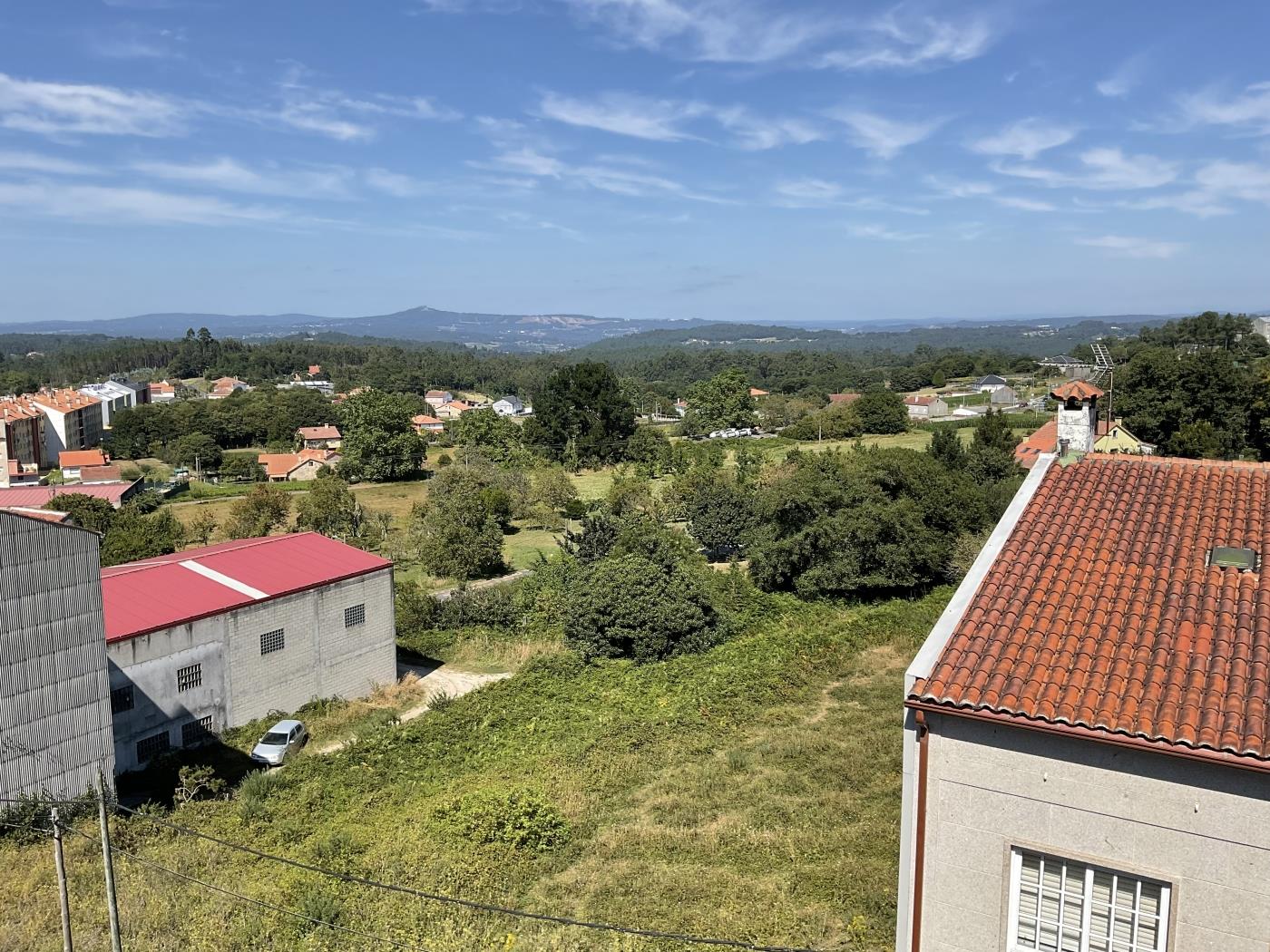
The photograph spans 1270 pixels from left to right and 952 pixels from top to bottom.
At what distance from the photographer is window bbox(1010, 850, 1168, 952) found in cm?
681

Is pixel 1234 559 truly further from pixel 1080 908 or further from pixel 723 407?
pixel 723 407

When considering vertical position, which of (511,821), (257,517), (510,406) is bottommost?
(257,517)

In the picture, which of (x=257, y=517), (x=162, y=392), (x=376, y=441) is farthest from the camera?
(x=162, y=392)

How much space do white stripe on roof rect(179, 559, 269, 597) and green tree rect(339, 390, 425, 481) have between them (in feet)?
147

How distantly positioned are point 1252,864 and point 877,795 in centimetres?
709

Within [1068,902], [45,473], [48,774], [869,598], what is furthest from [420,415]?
[1068,902]

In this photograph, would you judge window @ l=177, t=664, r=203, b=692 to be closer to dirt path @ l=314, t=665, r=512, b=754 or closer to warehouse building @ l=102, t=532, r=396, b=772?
warehouse building @ l=102, t=532, r=396, b=772

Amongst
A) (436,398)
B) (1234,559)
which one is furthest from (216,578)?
(436,398)

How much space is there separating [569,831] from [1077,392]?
901 cm

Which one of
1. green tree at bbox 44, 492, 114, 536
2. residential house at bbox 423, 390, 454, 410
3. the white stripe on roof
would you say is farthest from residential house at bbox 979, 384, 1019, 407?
the white stripe on roof

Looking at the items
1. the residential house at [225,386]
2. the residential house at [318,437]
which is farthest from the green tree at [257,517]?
the residential house at [225,386]

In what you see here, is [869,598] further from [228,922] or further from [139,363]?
[139,363]

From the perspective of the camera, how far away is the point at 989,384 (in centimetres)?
10506

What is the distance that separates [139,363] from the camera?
180 m
